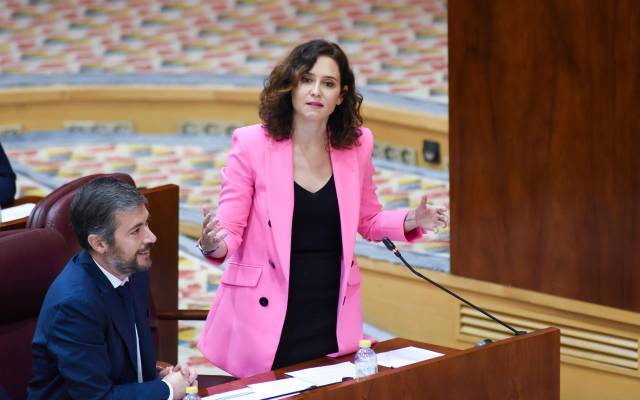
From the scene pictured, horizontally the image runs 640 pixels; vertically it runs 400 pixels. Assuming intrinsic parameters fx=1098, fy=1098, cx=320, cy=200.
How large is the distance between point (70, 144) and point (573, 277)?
3698 millimetres

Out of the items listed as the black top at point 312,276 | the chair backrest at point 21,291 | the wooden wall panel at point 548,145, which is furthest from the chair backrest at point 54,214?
the wooden wall panel at point 548,145

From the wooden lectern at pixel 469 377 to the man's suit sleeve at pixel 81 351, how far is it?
0.26 m

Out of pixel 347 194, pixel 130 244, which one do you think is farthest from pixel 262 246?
pixel 130 244

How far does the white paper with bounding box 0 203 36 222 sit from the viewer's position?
10.4 ft

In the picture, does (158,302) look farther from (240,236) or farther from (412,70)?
(412,70)

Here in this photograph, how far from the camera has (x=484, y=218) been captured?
358cm

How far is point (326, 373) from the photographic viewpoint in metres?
2.29

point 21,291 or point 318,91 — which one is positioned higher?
point 318,91

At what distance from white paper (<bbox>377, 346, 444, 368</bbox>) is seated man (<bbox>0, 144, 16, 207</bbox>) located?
60.9 inches

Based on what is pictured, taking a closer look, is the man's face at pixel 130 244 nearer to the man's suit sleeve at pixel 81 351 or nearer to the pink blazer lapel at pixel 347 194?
the man's suit sleeve at pixel 81 351

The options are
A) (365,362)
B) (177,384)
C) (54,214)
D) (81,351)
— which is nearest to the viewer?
(81,351)

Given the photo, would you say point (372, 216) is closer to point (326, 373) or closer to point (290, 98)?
point (290, 98)

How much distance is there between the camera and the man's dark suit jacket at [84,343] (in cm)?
199

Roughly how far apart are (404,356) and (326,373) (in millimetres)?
213
